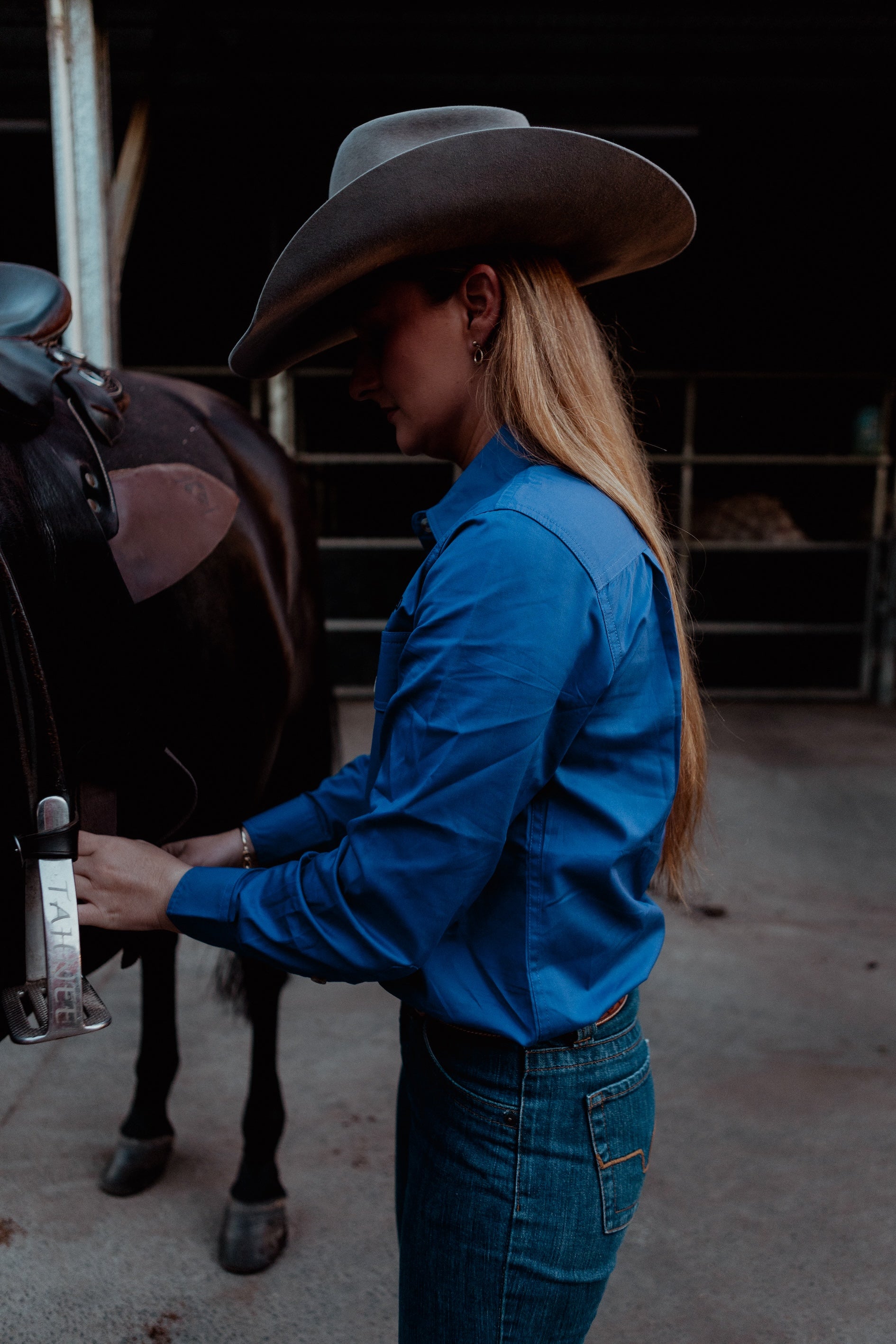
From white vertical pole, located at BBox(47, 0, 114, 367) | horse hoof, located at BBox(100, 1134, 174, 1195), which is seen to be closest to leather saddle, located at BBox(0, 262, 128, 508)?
white vertical pole, located at BBox(47, 0, 114, 367)

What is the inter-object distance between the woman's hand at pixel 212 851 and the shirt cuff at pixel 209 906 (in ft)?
1.08

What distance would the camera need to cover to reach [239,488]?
77.4 inches

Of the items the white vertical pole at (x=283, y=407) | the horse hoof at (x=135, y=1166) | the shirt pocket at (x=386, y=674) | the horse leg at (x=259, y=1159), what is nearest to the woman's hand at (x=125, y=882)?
the shirt pocket at (x=386, y=674)

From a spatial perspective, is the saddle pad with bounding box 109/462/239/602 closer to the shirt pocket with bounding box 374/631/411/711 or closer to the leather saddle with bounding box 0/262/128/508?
the leather saddle with bounding box 0/262/128/508

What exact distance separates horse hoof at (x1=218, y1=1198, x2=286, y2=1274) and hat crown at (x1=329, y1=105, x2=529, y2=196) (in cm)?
179

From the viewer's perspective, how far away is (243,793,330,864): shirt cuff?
3.96 ft

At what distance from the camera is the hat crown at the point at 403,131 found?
97 cm

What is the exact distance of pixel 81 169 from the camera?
308 cm

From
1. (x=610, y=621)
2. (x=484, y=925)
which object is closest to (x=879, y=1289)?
(x=484, y=925)

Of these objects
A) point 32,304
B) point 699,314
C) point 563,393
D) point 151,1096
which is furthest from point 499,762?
point 699,314

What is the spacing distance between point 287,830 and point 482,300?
0.65 metres

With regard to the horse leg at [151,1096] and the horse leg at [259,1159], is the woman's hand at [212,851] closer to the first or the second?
the horse leg at [259,1159]

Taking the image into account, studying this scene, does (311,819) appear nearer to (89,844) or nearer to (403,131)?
(89,844)

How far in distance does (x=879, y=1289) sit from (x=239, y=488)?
1920 millimetres
